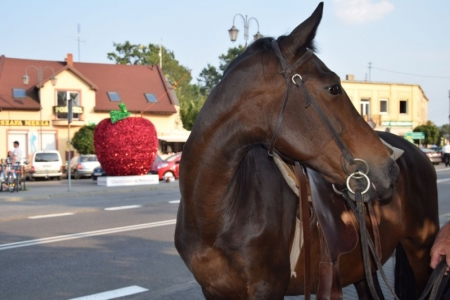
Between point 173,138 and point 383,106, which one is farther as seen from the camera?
point 383,106

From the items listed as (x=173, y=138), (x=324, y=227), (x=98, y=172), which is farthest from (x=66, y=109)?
(x=324, y=227)

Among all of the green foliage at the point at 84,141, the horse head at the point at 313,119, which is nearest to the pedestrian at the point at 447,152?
the green foliage at the point at 84,141

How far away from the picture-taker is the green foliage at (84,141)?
34156 millimetres

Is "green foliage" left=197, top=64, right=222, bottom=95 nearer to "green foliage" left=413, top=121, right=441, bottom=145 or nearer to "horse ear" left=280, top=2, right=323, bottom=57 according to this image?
"green foliage" left=413, top=121, right=441, bottom=145

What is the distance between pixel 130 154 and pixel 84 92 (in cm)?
1814

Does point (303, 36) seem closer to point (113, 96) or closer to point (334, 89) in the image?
point (334, 89)

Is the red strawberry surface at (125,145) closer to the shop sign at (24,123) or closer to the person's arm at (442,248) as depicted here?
the shop sign at (24,123)

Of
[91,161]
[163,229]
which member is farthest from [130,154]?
[163,229]

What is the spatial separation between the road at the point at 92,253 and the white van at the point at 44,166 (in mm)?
15290

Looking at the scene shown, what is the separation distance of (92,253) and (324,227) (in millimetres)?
5444

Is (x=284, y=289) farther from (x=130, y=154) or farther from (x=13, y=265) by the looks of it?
(x=130, y=154)

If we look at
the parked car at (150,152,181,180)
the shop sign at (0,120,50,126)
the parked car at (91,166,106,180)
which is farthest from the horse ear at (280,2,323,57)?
the shop sign at (0,120,50,126)

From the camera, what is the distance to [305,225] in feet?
8.92

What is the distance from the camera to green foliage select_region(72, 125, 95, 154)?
→ 3416 centimetres
